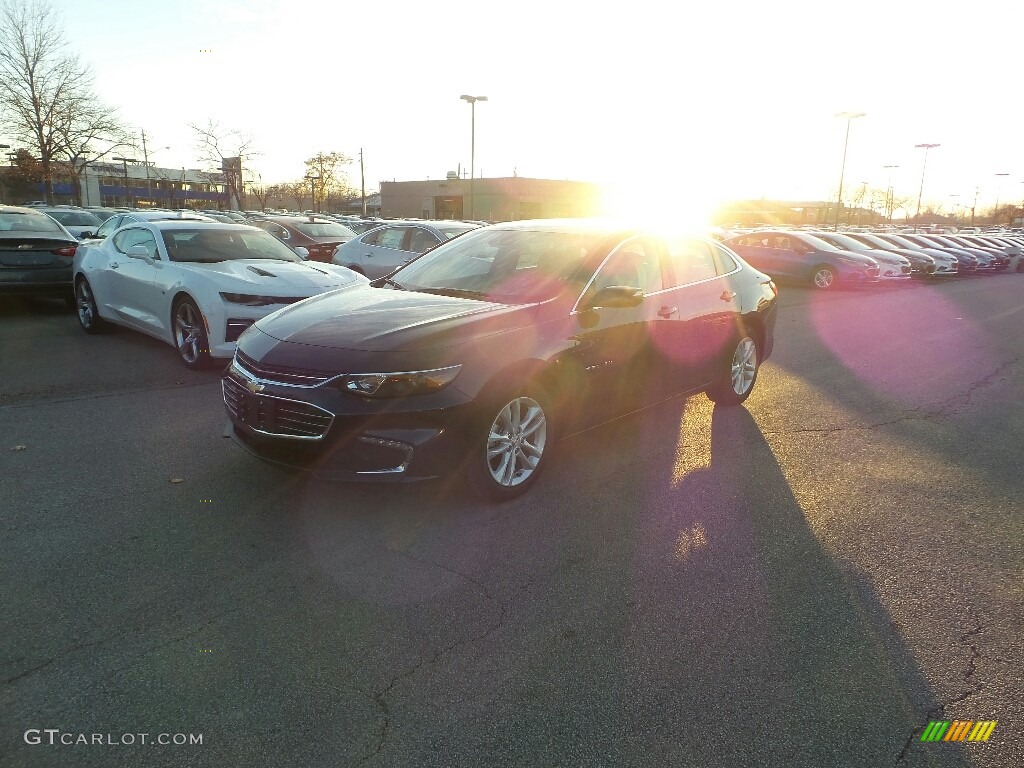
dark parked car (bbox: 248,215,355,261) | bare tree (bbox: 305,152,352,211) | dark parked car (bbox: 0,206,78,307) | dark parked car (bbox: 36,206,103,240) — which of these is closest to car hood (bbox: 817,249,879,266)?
dark parked car (bbox: 248,215,355,261)

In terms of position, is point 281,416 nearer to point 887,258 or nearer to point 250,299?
point 250,299

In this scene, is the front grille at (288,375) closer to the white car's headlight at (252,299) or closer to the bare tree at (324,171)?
the white car's headlight at (252,299)

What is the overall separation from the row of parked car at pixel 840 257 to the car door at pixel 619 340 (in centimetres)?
1488

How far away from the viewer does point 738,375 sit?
20.0ft

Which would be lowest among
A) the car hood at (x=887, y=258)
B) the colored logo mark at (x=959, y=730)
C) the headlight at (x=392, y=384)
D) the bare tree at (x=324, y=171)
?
the colored logo mark at (x=959, y=730)

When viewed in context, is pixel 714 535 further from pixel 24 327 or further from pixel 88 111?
pixel 88 111

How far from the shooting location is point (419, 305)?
170 inches

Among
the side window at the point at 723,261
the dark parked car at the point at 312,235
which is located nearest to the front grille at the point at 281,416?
the side window at the point at 723,261

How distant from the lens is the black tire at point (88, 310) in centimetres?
866

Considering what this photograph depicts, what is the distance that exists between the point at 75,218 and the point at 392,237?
15107 millimetres

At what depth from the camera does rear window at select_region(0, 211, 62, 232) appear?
388 inches

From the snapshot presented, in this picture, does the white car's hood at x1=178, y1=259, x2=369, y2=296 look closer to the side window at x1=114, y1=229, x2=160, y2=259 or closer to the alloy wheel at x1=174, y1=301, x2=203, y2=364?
the alloy wheel at x1=174, y1=301, x2=203, y2=364

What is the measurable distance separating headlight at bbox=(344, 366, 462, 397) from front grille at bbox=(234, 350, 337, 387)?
0.42ft

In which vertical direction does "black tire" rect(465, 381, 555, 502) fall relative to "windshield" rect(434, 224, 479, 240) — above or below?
below
